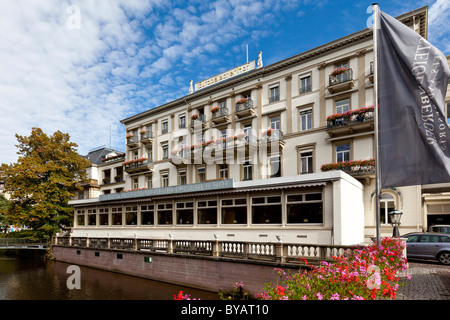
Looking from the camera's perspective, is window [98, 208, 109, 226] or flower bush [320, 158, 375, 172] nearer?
flower bush [320, 158, 375, 172]

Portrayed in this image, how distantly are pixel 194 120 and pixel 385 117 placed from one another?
23.1 m

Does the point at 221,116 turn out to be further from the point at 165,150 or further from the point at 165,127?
the point at 165,150

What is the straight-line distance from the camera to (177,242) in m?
17.8

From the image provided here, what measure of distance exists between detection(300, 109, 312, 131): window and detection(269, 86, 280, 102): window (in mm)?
2801

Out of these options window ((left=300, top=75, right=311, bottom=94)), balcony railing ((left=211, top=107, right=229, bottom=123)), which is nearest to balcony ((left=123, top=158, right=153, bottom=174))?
balcony railing ((left=211, top=107, right=229, bottom=123))

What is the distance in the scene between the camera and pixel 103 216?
1109 inches

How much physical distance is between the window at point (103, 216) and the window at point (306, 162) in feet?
63.2

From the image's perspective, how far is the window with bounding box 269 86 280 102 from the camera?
81.5 ft

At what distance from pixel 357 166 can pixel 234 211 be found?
9.16 metres

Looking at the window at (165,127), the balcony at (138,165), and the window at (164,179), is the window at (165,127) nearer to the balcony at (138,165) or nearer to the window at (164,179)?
the balcony at (138,165)

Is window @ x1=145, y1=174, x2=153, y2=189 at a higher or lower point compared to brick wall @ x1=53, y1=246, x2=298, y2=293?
higher

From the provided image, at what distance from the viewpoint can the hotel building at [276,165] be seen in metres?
16.6

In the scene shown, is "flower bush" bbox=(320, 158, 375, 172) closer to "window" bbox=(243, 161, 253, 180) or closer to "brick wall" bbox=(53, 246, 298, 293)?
"window" bbox=(243, 161, 253, 180)
